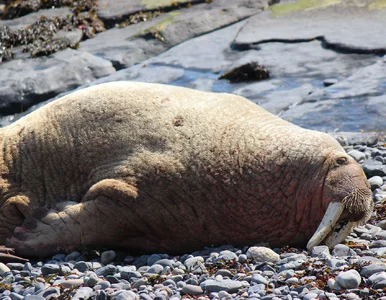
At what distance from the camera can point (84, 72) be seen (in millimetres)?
12227

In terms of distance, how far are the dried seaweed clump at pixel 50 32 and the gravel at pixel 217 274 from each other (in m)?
7.96

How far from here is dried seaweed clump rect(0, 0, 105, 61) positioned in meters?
13.1

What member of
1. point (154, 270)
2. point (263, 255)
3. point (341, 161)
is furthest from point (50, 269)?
point (341, 161)

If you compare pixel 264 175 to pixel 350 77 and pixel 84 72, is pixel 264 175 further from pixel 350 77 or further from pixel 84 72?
pixel 84 72

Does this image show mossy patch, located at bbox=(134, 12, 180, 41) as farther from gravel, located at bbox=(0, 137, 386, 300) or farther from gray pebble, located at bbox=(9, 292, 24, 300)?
gray pebble, located at bbox=(9, 292, 24, 300)

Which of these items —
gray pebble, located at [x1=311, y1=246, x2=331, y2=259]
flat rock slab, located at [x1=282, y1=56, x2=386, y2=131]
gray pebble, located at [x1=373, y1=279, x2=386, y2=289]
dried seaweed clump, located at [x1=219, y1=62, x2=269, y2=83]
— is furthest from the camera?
dried seaweed clump, located at [x1=219, y1=62, x2=269, y2=83]

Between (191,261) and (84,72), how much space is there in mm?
7453

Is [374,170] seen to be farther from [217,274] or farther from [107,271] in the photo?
[107,271]

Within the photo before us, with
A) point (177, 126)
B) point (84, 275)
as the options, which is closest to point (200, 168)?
point (177, 126)

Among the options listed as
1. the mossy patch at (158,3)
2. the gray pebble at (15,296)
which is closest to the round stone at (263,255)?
the gray pebble at (15,296)

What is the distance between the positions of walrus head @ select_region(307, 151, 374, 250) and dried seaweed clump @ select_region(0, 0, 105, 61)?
332 inches

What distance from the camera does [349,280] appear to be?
14.2 feet

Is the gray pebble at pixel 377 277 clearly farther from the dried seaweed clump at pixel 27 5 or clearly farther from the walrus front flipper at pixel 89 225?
the dried seaweed clump at pixel 27 5

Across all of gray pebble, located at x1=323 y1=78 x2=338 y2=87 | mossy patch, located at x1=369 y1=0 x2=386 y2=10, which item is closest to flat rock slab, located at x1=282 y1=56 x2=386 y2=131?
gray pebble, located at x1=323 y1=78 x2=338 y2=87
